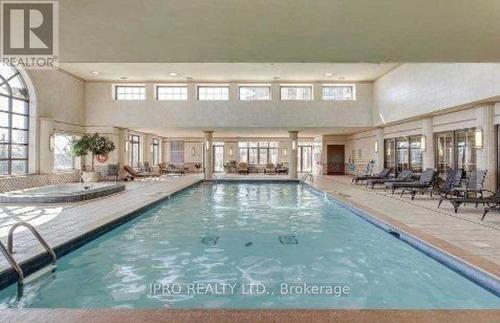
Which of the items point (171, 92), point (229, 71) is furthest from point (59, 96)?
point (229, 71)

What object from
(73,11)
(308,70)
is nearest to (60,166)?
(308,70)

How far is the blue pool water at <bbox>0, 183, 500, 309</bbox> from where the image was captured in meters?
4.10

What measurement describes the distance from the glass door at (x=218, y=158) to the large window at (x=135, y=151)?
6041 mm

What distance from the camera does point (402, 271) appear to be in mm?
5020

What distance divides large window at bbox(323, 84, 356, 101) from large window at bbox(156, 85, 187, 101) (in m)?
7.26

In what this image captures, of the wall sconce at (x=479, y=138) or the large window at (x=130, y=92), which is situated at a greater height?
the large window at (x=130, y=92)

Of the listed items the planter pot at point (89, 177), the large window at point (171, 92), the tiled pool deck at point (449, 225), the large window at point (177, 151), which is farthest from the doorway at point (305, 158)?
the tiled pool deck at point (449, 225)

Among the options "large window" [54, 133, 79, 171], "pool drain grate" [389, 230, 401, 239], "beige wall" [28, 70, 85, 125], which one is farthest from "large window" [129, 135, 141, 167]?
"pool drain grate" [389, 230, 401, 239]

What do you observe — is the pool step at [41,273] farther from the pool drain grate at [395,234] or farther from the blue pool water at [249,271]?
the pool drain grate at [395,234]

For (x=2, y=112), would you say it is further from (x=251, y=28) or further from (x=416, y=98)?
(x=416, y=98)

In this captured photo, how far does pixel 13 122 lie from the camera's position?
12766 millimetres

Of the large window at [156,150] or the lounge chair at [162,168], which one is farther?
the large window at [156,150]

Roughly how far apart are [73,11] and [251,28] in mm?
2277

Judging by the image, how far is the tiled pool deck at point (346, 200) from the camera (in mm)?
2896
